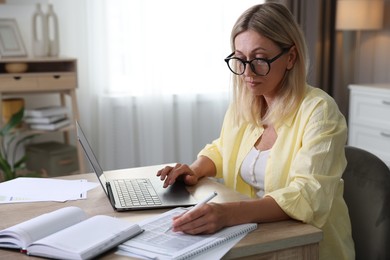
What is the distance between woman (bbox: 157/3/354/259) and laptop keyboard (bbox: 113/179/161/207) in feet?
0.25

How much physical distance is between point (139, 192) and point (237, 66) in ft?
1.68

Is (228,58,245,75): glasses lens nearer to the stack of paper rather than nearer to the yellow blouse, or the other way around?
the yellow blouse

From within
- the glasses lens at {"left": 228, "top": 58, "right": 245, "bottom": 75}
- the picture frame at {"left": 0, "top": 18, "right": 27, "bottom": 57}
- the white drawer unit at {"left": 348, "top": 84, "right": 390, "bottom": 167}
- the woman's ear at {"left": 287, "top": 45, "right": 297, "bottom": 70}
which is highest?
the picture frame at {"left": 0, "top": 18, "right": 27, "bottom": 57}

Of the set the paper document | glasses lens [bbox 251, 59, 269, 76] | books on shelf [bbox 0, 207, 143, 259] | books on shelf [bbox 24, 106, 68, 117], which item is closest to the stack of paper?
books on shelf [bbox 24, 106, 68, 117]

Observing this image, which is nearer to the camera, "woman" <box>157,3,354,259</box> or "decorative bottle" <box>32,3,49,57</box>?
→ "woman" <box>157,3,354,259</box>

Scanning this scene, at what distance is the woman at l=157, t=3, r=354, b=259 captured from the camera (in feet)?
4.09

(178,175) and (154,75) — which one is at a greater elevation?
(154,75)

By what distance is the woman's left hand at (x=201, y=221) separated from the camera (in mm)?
1134

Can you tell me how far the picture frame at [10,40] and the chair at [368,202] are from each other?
2315mm

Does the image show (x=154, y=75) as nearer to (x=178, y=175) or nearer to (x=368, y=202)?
(x=178, y=175)

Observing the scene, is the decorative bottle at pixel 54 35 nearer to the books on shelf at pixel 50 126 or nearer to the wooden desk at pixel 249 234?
the books on shelf at pixel 50 126

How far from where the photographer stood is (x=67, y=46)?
3525mm

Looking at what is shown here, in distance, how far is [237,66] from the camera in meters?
1.66

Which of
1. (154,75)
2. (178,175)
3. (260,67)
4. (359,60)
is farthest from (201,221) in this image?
(359,60)
